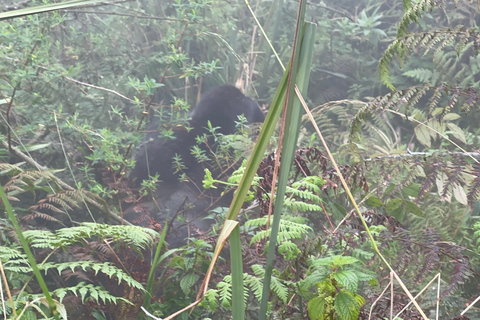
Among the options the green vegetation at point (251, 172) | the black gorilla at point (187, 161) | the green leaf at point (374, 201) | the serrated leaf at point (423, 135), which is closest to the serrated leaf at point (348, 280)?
the green vegetation at point (251, 172)

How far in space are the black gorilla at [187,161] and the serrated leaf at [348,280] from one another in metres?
1.25

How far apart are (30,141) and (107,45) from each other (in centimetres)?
99

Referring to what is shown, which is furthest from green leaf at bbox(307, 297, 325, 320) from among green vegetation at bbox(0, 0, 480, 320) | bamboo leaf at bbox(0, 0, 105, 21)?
bamboo leaf at bbox(0, 0, 105, 21)

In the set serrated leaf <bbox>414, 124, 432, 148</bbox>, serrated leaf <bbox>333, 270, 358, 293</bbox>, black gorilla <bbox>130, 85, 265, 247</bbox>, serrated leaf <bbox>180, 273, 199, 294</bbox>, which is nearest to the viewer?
serrated leaf <bbox>333, 270, 358, 293</bbox>

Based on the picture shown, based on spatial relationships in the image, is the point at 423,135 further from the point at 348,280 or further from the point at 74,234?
the point at 74,234

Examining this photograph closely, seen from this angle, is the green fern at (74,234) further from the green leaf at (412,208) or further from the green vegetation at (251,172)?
the green leaf at (412,208)

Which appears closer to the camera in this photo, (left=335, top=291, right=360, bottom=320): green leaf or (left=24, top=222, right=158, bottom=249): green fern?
(left=335, top=291, right=360, bottom=320): green leaf

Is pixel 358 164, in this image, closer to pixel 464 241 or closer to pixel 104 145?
pixel 464 241

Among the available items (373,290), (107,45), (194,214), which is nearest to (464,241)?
(373,290)

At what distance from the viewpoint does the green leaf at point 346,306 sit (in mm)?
916

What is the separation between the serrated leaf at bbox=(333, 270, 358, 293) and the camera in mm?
905

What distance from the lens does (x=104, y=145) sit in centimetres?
203

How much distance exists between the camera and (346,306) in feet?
3.04

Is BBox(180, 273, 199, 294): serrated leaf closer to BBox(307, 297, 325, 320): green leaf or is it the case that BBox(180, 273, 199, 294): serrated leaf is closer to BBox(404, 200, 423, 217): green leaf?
BBox(307, 297, 325, 320): green leaf
